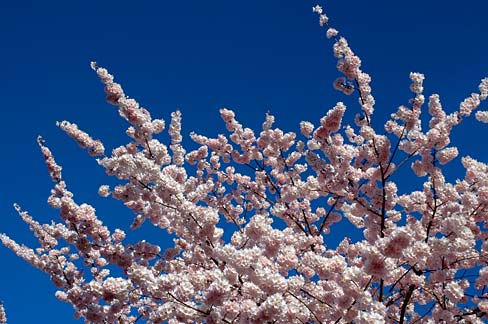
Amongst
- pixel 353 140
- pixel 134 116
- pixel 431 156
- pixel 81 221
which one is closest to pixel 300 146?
pixel 353 140

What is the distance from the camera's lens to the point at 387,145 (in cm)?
728

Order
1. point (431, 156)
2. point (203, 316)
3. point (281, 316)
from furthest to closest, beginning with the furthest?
point (431, 156) < point (203, 316) < point (281, 316)

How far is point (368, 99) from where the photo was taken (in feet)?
24.7

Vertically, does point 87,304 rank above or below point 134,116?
below

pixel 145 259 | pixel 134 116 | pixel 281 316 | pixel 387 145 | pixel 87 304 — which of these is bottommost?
pixel 281 316

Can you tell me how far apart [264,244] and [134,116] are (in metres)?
2.79

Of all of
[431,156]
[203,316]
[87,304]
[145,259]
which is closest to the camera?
[203,316]

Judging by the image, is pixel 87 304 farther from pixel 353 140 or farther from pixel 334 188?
pixel 353 140

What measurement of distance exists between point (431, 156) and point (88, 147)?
17.4ft

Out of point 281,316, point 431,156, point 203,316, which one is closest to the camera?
point 281,316

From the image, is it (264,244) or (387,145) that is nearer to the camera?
(264,244)

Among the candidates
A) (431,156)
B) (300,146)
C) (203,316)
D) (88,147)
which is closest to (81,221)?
(88,147)

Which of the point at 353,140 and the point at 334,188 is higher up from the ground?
the point at 353,140

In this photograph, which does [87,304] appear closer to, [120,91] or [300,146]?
[120,91]
